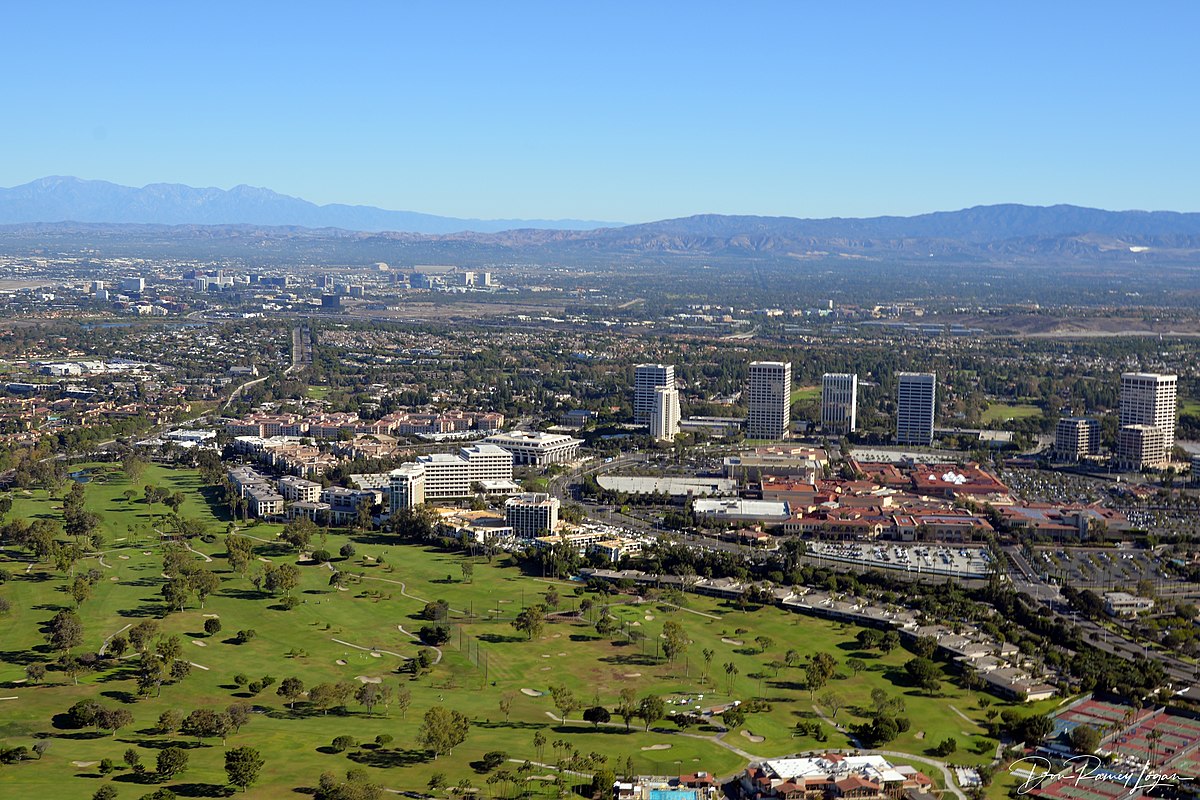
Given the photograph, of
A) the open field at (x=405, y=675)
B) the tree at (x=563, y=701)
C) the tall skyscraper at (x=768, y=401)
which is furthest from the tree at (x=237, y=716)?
the tall skyscraper at (x=768, y=401)

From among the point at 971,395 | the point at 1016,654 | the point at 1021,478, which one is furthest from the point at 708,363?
the point at 1016,654

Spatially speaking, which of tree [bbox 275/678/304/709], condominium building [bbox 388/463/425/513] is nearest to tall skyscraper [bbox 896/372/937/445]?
condominium building [bbox 388/463/425/513]

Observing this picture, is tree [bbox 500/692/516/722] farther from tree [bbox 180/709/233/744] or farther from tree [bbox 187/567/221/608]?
tree [bbox 187/567/221/608]

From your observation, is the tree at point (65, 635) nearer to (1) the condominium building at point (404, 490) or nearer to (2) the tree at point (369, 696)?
(2) the tree at point (369, 696)

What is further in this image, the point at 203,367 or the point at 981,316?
the point at 981,316

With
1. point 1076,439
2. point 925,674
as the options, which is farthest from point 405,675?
point 1076,439

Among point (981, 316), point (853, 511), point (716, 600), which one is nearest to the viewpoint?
point (716, 600)

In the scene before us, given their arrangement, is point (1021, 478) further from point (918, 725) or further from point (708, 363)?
point (708, 363)
